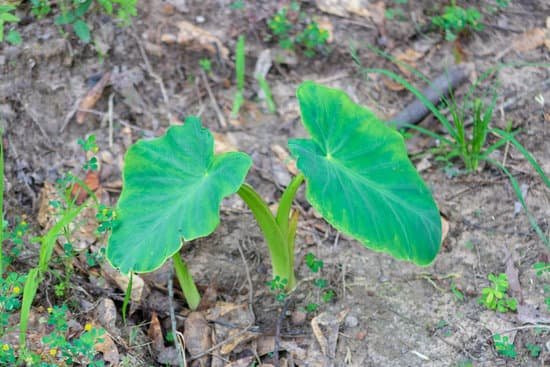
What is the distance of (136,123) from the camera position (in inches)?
105

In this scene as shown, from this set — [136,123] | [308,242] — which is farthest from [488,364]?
[136,123]

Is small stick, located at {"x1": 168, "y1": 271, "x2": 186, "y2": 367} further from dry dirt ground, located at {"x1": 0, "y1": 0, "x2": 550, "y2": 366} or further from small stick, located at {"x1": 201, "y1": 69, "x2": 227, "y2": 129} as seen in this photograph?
small stick, located at {"x1": 201, "y1": 69, "x2": 227, "y2": 129}

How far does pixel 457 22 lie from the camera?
2977 mm

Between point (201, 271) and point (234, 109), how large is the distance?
0.86 meters

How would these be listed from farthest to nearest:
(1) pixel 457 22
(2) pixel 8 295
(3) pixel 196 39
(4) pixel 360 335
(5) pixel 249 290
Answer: (1) pixel 457 22 < (3) pixel 196 39 < (5) pixel 249 290 < (4) pixel 360 335 < (2) pixel 8 295

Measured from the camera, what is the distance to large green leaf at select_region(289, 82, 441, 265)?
160 centimetres

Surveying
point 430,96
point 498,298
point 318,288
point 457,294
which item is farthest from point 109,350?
point 430,96

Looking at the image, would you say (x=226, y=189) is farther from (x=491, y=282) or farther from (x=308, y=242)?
(x=491, y=282)

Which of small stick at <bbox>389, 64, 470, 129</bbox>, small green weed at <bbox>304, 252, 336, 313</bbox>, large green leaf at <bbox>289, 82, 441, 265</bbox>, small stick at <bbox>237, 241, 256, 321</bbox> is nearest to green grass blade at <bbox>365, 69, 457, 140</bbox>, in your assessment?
small stick at <bbox>389, 64, 470, 129</bbox>

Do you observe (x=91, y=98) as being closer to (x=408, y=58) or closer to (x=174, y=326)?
(x=174, y=326)

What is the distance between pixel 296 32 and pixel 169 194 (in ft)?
5.14

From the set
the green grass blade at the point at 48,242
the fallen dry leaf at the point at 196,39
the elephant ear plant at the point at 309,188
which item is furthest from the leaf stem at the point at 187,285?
the fallen dry leaf at the point at 196,39

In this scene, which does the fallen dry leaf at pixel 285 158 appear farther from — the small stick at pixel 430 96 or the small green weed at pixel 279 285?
the small green weed at pixel 279 285

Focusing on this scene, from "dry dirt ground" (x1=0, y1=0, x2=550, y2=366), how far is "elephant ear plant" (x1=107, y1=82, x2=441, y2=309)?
0.34m
